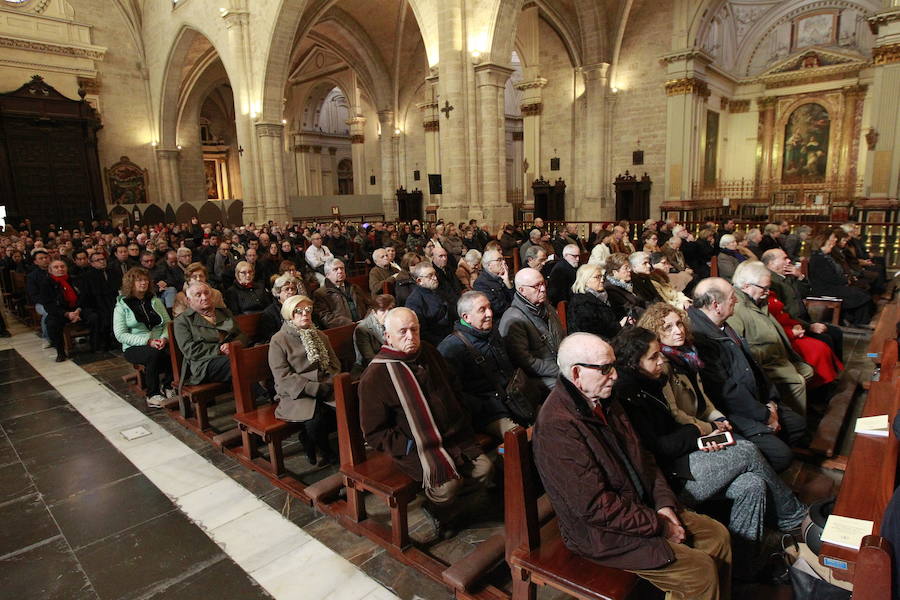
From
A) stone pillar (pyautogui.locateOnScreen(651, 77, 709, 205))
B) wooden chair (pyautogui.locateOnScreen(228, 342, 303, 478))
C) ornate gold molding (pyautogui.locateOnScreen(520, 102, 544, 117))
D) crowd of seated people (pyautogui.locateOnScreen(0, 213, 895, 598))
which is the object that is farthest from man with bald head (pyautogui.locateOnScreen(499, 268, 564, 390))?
ornate gold molding (pyautogui.locateOnScreen(520, 102, 544, 117))

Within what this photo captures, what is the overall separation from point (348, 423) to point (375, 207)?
23.3m

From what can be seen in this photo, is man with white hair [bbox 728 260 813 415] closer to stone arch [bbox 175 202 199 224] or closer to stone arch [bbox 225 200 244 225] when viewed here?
stone arch [bbox 225 200 244 225]

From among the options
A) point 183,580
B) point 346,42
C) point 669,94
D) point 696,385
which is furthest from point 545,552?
point 346,42

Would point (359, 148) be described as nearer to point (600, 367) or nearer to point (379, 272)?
point (379, 272)

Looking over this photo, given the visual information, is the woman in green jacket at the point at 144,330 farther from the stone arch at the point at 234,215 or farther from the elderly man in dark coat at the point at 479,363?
the stone arch at the point at 234,215

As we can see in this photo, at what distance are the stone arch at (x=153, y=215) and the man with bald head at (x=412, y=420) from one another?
22.1 m

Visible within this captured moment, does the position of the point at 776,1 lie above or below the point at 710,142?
above

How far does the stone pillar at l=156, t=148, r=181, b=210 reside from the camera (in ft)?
75.9

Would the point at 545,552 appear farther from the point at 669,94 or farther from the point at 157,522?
the point at 669,94

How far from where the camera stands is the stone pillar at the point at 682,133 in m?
16.7

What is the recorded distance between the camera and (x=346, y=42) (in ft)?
76.5

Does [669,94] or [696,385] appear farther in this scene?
[669,94]

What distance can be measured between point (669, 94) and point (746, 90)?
20.3 feet

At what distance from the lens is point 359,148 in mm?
26844
